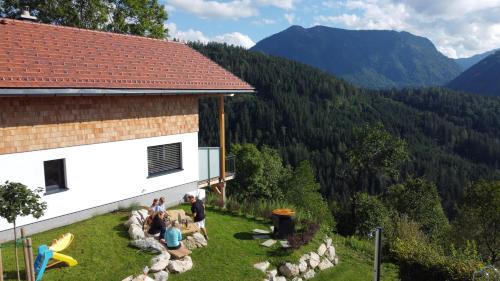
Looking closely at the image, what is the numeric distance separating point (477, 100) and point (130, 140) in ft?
717

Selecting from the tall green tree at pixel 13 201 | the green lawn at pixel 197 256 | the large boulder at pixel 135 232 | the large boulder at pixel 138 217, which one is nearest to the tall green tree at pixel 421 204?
the green lawn at pixel 197 256

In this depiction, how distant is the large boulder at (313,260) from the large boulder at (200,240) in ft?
11.7

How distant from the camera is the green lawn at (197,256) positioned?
1028 cm

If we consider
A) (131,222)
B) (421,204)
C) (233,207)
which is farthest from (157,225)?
(421,204)

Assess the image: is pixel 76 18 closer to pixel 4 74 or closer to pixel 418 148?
pixel 4 74

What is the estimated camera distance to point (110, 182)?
14.4 metres

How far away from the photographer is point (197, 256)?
39.7 ft

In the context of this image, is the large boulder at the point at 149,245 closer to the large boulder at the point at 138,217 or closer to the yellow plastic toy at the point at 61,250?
the large boulder at the point at 138,217

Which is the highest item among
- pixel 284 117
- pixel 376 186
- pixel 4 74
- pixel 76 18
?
pixel 76 18

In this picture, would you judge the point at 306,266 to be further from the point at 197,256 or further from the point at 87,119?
the point at 87,119

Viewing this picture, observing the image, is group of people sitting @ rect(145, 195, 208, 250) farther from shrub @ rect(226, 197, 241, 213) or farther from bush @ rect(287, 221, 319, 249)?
shrub @ rect(226, 197, 241, 213)

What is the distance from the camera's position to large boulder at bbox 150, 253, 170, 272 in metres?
10.6

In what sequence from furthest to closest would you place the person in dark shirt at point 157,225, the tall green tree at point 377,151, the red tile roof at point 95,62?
the tall green tree at point 377,151 → the person in dark shirt at point 157,225 → the red tile roof at point 95,62

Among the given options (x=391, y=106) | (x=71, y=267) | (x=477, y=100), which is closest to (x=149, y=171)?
(x=71, y=267)
